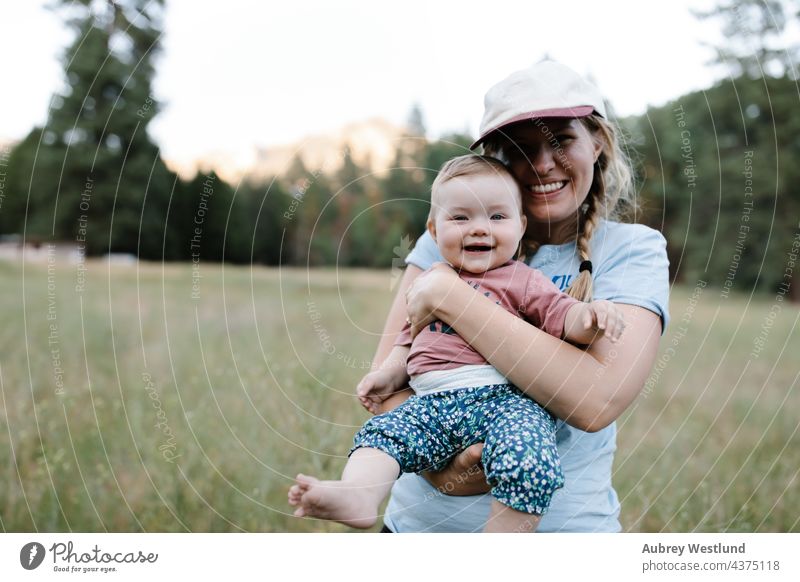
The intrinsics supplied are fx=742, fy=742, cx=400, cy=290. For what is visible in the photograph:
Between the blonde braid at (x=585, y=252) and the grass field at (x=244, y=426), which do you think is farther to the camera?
the grass field at (x=244, y=426)

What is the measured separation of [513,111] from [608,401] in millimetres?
799

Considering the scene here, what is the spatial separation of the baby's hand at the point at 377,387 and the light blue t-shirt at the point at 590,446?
0.92 ft

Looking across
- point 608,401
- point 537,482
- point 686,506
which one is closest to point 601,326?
point 608,401

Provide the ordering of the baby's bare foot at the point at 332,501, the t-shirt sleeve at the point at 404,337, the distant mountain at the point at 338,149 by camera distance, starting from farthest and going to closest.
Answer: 1. the distant mountain at the point at 338,149
2. the t-shirt sleeve at the point at 404,337
3. the baby's bare foot at the point at 332,501

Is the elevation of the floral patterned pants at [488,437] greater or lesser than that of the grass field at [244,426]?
Answer: greater

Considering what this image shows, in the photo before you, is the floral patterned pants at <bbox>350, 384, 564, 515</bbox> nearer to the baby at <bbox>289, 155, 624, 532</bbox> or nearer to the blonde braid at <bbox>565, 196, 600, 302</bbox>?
the baby at <bbox>289, 155, 624, 532</bbox>

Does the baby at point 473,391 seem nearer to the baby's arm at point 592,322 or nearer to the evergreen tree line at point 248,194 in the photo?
the baby's arm at point 592,322

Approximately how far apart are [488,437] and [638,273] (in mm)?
624

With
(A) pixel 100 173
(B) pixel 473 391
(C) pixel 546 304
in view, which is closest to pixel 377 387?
(B) pixel 473 391

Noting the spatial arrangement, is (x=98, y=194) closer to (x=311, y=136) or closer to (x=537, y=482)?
(x=311, y=136)

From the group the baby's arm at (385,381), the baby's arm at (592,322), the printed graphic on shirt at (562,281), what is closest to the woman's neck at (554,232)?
the printed graphic on shirt at (562,281)

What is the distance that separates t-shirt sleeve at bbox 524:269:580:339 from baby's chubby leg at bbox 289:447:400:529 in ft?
1.73

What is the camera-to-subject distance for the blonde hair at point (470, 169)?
2002 mm
